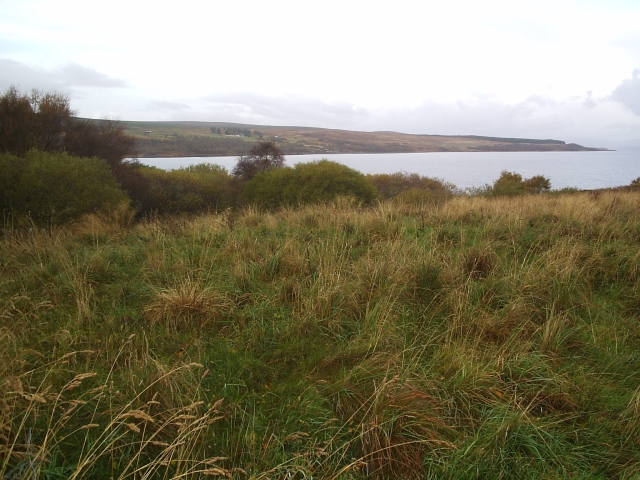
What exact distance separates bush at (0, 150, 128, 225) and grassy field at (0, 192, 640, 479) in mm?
8433

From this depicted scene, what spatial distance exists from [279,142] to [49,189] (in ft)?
199

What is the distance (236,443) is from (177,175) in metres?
31.3

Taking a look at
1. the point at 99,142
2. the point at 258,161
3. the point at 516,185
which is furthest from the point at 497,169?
the point at 99,142

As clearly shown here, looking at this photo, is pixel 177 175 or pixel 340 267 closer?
pixel 340 267

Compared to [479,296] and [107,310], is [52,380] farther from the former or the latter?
[479,296]

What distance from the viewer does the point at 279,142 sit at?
71.5 m

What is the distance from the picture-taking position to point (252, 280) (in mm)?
4203

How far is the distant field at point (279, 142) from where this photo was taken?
195ft

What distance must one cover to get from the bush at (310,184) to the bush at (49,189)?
1132 cm

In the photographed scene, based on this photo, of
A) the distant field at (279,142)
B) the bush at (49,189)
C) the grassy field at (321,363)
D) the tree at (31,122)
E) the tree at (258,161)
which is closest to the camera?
the grassy field at (321,363)

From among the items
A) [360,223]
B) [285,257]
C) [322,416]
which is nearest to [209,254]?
[285,257]

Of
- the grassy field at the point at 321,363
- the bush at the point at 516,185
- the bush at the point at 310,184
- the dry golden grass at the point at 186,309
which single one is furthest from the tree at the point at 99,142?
the bush at the point at 516,185

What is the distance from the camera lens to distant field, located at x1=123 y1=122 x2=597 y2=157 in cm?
5945

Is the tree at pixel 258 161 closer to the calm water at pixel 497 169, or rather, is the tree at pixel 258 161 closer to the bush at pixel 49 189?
the calm water at pixel 497 169
